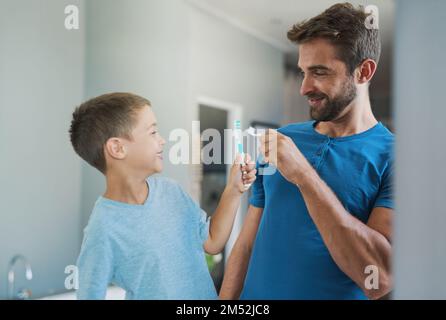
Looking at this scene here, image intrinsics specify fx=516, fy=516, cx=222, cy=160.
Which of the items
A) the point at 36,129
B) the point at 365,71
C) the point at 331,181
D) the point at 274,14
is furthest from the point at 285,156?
the point at 36,129

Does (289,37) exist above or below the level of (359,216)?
above

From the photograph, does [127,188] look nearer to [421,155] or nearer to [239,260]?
[239,260]

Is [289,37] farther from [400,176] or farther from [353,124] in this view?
[400,176]

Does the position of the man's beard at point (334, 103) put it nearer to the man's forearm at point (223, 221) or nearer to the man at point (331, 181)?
the man at point (331, 181)

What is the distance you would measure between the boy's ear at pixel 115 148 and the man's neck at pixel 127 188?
33mm

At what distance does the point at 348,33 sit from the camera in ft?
2.79

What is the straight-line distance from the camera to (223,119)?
3.25 feet

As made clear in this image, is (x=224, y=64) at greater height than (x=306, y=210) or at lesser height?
greater

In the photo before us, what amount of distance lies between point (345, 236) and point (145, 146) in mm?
384

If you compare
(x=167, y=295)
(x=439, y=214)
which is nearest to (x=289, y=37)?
(x=439, y=214)

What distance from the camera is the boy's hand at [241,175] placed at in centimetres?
93

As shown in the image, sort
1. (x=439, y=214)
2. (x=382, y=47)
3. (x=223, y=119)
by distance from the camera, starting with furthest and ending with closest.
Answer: (x=223, y=119), (x=382, y=47), (x=439, y=214)

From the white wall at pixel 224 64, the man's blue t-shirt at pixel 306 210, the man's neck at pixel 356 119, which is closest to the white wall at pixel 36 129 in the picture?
the white wall at pixel 224 64
